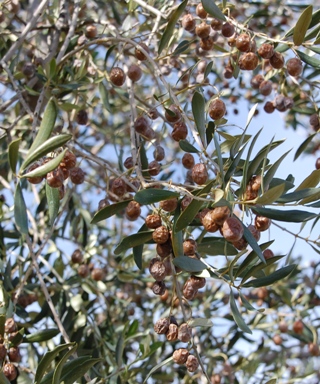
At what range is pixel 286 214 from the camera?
1.09 meters

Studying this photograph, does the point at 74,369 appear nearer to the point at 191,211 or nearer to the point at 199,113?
the point at 191,211

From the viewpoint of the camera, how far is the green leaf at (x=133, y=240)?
117 centimetres

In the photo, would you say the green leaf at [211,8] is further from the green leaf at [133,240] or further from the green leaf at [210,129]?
the green leaf at [133,240]


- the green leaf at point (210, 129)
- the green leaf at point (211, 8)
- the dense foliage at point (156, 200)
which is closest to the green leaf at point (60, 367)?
the dense foliage at point (156, 200)

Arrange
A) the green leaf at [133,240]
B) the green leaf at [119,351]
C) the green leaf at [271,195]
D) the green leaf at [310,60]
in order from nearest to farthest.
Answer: the green leaf at [271,195] → the green leaf at [133,240] → the green leaf at [310,60] → the green leaf at [119,351]

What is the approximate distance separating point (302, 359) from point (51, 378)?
190 cm

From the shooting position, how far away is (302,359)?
2.85 metres

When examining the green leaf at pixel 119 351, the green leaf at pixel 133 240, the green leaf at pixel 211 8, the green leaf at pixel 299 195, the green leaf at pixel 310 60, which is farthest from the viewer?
the green leaf at pixel 119 351

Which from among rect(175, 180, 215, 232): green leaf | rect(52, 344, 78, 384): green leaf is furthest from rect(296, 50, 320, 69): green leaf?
rect(52, 344, 78, 384): green leaf

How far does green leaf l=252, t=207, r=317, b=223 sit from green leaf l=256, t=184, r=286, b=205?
8cm

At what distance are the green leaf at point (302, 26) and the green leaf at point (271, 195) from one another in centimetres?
56

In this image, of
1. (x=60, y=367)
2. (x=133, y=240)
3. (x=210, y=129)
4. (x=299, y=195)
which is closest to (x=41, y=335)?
(x=60, y=367)

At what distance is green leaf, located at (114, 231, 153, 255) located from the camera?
46.3 inches

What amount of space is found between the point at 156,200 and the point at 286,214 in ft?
0.84
